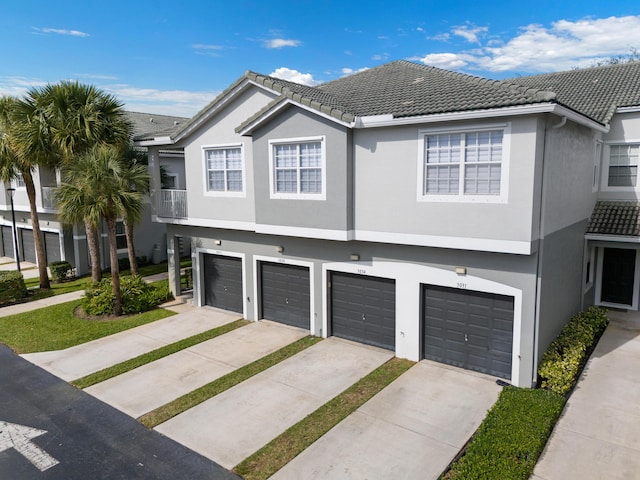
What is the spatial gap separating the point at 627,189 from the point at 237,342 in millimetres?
13336

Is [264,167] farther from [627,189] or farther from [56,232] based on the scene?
[56,232]

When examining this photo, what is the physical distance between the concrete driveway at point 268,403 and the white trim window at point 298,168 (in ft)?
14.2

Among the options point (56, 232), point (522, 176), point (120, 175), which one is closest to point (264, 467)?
point (522, 176)

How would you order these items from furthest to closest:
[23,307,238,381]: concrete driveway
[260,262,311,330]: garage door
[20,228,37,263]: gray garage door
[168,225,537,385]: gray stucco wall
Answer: [20,228,37,263]: gray garage door < [260,262,311,330]: garage door < [23,307,238,381]: concrete driveway < [168,225,537,385]: gray stucco wall

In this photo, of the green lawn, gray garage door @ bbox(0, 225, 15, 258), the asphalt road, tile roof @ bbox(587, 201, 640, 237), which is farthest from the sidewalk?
gray garage door @ bbox(0, 225, 15, 258)

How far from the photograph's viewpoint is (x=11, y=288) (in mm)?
17547

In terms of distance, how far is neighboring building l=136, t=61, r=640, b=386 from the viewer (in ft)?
32.3

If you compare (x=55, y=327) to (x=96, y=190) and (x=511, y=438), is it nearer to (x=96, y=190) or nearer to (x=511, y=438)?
(x=96, y=190)

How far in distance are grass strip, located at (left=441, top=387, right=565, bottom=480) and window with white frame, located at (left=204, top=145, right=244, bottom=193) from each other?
32.0ft

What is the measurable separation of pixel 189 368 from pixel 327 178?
5.96 m

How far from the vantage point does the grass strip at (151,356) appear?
10742mm

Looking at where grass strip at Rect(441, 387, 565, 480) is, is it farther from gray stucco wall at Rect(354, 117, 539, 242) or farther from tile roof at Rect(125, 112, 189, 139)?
tile roof at Rect(125, 112, 189, 139)

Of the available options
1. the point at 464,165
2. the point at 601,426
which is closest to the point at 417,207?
the point at 464,165

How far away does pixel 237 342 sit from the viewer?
13180 millimetres
